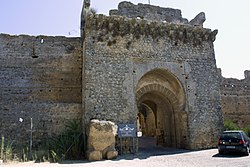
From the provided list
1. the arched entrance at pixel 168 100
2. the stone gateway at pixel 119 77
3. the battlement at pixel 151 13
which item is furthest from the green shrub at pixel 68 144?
the battlement at pixel 151 13

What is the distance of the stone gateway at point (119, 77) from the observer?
38.4 ft

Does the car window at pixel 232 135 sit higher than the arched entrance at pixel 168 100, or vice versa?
the arched entrance at pixel 168 100

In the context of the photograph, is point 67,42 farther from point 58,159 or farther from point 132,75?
point 58,159

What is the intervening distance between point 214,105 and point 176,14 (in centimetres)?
639

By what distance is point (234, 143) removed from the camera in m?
10.2

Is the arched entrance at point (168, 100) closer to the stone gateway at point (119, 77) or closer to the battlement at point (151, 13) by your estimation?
the stone gateway at point (119, 77)

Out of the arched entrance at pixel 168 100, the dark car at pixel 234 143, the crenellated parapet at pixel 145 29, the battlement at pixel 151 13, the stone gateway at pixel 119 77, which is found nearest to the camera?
the dark car at pixel 234 143

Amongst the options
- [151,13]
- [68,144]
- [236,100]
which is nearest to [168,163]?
[68,144]

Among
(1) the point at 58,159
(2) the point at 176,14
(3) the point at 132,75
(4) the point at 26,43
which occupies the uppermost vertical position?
(2) the point at 176,14

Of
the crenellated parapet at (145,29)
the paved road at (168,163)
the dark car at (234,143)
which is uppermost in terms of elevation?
the crenellated parapet at (145,29)

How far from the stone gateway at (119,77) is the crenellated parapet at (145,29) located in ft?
0.16

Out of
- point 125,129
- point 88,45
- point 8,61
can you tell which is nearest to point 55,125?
point 125,129

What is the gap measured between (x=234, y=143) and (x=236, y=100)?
11.9 meters

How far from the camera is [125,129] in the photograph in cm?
1129
